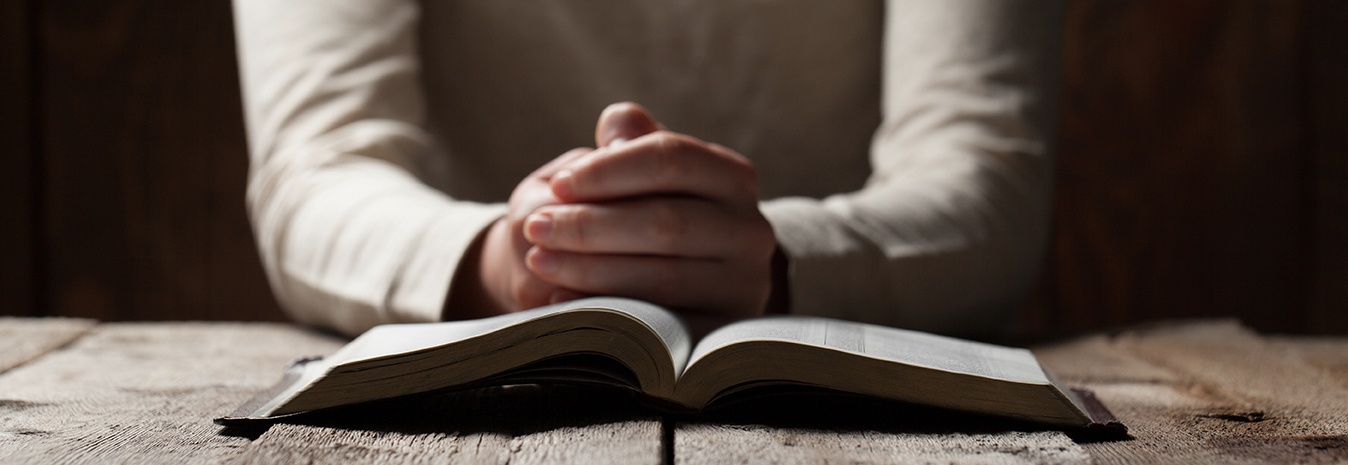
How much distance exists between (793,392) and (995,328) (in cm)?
55

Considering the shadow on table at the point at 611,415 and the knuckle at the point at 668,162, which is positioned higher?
the knuckle at the point at 668,162

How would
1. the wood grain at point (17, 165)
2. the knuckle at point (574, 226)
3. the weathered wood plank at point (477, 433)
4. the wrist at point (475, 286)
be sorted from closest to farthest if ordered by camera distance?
the weathered wood plank at point (477, 433), the knuckle at point (574, 226), the wrist at point (475, 286), the wood grain at point (17, 165)

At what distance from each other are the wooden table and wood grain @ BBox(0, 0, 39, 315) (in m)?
1.22

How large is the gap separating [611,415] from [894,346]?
0.49 ft

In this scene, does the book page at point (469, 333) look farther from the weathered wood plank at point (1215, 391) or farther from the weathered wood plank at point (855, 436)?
the weathered wood plank at point (1215, 391)

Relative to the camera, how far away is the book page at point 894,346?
0.45 m

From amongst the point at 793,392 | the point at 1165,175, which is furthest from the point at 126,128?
the point at 1165,175

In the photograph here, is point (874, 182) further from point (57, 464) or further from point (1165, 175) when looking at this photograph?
point (1165, 175)

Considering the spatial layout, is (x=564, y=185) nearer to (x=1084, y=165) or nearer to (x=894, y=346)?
(x=894, y=346)

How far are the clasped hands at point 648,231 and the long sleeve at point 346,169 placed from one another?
0.35ft

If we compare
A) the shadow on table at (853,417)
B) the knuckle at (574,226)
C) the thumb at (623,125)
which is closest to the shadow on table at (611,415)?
the shadow on table at (853,417)

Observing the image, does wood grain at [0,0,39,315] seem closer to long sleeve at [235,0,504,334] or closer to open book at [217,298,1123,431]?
long sleeve at [235,0,504,334]

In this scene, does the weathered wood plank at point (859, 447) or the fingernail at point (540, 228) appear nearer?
the weathered wood plank at point (859, 447)

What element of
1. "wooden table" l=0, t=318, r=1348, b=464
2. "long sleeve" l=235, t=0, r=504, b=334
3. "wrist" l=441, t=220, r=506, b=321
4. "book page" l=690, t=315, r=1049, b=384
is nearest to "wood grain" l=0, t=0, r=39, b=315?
"long sleeve" l=235, t=0, r=504, b=334
